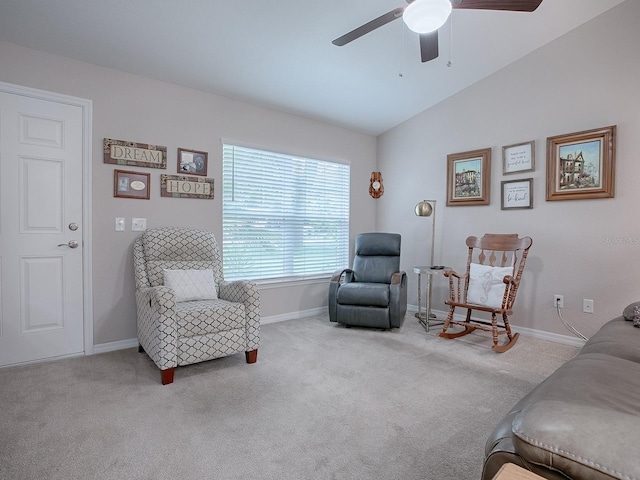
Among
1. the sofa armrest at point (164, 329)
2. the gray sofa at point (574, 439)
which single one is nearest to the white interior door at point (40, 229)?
the sofa armrest at point (164, 329)

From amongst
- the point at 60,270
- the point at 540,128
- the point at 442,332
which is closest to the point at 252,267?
the point at 60,270

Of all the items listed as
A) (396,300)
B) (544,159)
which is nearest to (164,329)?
(396,300)

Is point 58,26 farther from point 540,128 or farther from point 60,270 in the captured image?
point 540,128

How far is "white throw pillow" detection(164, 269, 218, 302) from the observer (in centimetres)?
277

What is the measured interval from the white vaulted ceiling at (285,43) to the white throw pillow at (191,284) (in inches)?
70.5

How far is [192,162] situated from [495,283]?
3113 mm

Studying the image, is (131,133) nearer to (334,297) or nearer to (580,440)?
(334,297)

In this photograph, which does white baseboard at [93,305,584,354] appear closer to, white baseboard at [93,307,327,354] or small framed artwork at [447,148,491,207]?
white baseboard at [93,307,327,354]

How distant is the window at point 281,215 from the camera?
3678 millimetres

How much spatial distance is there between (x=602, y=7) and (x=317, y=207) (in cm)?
325

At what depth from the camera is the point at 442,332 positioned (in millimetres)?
3379

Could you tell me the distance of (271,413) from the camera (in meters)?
1.95

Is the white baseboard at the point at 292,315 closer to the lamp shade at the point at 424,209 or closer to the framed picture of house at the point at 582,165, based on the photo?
the lamp shade at the point at 424,209

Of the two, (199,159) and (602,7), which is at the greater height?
(602,7)
